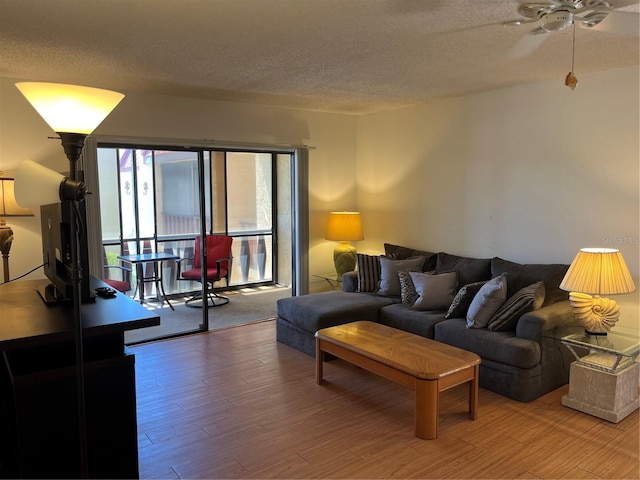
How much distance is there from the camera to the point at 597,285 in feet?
10.5

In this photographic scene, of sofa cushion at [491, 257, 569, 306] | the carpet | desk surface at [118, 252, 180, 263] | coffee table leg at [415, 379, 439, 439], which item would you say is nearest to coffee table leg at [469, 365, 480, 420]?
coffee table leg at [415, 379, 439, 439]

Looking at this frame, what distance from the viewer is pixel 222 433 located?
299 cm

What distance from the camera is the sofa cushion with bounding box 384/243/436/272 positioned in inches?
196

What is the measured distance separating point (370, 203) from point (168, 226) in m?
2.46

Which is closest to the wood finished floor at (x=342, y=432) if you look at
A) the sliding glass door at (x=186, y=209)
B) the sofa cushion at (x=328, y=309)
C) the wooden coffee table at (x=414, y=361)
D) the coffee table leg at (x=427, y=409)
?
the coffee table leg at (x=427, y=409)

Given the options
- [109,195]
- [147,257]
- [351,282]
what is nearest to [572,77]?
[351,282]

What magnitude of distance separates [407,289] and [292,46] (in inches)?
97.6

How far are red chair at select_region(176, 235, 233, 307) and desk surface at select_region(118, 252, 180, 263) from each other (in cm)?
17

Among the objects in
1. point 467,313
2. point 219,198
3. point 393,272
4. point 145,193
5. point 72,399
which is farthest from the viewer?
point 219,198

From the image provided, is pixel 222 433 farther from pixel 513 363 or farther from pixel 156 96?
pixel 156 96

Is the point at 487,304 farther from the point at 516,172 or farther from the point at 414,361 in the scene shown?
the point at 516,172

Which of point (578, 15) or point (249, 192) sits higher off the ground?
point (578, 15)

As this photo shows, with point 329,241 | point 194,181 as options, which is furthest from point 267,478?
point 329,241

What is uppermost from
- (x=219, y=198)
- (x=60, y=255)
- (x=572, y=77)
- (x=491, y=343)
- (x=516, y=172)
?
(x=572, y=77)
